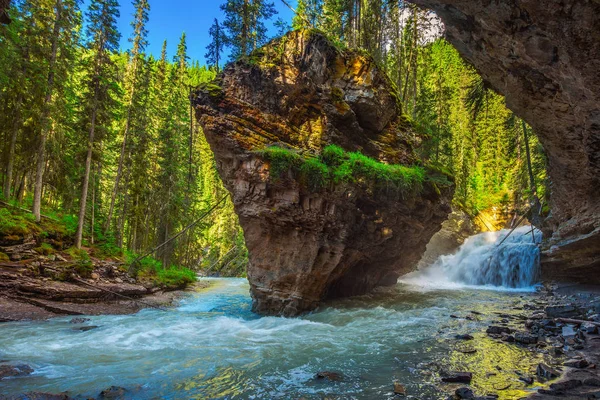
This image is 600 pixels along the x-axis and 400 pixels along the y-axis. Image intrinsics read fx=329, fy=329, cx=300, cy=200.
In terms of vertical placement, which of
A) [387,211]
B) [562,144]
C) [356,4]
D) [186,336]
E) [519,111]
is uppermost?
[356,4]

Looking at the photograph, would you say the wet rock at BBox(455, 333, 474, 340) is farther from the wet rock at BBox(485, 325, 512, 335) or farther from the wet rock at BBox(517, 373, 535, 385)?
the wet rock at BBox(517, 373, 535, 385)

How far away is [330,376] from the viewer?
5.53m

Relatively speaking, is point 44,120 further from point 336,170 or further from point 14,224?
point 336,170

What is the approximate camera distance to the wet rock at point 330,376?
17.9ft

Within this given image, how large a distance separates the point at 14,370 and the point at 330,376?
5.43 metres

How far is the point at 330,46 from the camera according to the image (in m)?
12.7

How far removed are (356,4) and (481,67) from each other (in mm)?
13123

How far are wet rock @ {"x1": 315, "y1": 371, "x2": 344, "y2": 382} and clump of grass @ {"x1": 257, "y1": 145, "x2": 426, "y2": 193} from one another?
6439 millimetres

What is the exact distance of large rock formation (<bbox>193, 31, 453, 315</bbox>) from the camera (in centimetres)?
1113

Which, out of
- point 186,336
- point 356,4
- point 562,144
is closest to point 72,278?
point 186,336

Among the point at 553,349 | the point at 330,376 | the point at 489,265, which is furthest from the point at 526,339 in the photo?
the point at 489,265

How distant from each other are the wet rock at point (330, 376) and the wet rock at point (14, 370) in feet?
16.5

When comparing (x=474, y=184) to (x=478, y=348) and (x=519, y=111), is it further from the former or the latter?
(x=478, y=348)

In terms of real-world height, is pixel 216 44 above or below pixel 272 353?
above
